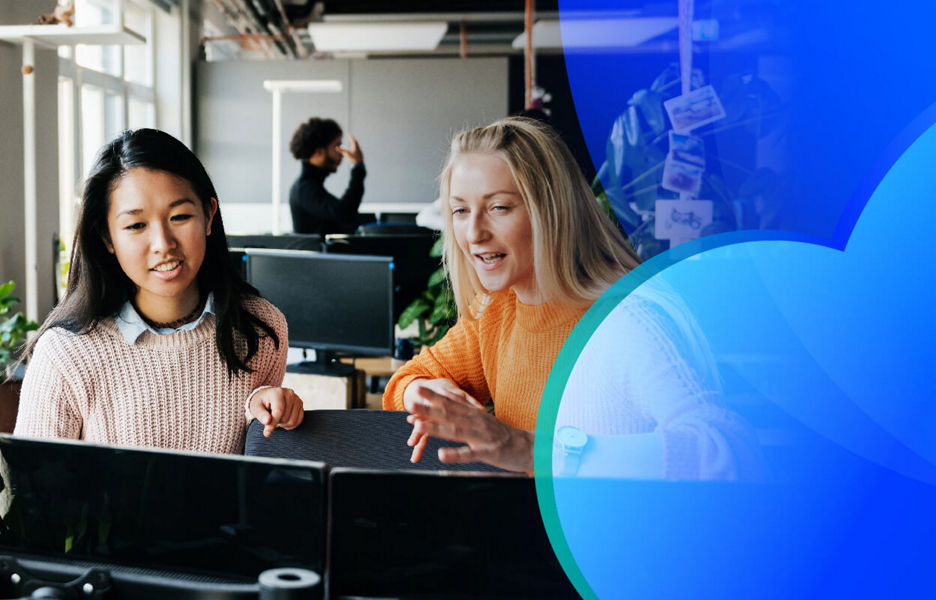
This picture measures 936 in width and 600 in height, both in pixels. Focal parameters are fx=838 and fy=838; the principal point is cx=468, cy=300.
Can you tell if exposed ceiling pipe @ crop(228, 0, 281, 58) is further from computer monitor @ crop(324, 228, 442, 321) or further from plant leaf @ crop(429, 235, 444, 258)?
plant leaf @ crop(429, 235, 444, 258)

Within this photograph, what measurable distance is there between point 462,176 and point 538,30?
20.3 feet

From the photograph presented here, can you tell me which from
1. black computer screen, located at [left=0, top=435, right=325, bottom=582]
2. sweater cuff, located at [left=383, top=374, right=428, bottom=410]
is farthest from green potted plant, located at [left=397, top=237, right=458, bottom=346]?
black computer screen, located at [left=0, top=435, right=325, bottom=582]

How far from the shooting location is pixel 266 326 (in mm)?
1387

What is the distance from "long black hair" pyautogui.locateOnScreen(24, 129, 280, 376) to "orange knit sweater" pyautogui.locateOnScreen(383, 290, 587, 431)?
1.05 feet

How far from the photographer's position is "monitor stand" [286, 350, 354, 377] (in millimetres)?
2631

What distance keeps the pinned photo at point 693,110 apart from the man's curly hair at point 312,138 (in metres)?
2.70

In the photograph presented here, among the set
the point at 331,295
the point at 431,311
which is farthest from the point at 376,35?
the point at 331,295

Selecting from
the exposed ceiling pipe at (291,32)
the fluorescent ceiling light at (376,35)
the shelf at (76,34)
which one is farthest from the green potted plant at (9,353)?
the exposed ceiling pipe at (291,32)

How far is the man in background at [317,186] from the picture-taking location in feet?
14.3

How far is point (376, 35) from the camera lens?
7.09 metres

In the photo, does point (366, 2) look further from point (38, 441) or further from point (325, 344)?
point (38, 441)

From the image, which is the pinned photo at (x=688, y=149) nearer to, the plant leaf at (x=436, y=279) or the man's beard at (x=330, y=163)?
the plant leaf at (x=436, y=279)

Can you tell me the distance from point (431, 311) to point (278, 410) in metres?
1.90

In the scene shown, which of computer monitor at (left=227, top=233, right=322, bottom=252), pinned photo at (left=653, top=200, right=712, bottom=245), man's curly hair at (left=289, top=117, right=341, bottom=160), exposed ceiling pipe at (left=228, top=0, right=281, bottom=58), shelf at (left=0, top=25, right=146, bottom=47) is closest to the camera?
pinned photo at (left=653, top=200, right=712, bottom=245)
